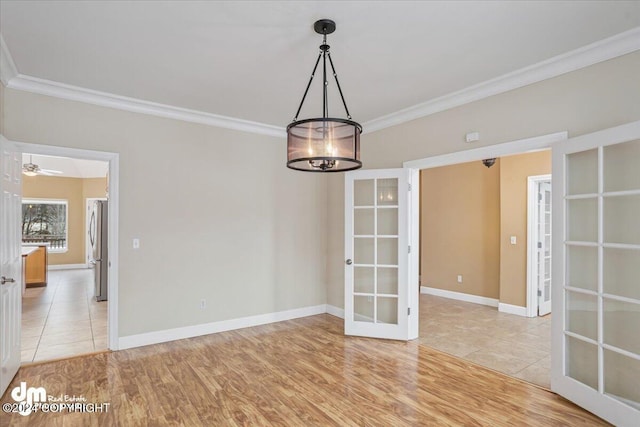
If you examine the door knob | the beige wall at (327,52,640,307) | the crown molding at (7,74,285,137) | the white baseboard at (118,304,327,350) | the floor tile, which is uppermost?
the crown molding at (7,74,285,137)

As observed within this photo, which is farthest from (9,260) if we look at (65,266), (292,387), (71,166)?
(65,266)

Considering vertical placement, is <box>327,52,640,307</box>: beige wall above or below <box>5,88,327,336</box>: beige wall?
above

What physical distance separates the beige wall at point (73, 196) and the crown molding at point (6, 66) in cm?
854

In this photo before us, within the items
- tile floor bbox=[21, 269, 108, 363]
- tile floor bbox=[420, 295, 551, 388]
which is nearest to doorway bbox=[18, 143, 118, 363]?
tile floor bbox=[21, 269, 108, 363]

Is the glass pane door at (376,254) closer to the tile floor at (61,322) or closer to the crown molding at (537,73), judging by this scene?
the crown molding at (537,73)

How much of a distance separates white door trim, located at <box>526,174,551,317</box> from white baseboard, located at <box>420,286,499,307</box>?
710mm

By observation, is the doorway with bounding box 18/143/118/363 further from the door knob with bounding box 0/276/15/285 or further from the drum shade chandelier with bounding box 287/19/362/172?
the drum shade chandelier with bounding box 287/19/362/172

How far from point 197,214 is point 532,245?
488 centimetres

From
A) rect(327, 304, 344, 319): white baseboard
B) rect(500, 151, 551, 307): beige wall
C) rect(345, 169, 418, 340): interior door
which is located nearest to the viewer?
rect(345, 169, 418, 340): interior door

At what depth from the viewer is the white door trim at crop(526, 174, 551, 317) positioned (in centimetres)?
529

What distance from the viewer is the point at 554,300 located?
2916 millimetres

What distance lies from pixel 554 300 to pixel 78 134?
15.8 ft

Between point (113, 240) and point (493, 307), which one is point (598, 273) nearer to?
point (493, 307)

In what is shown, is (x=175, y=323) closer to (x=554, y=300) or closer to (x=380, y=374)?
(x=380, y=374)
